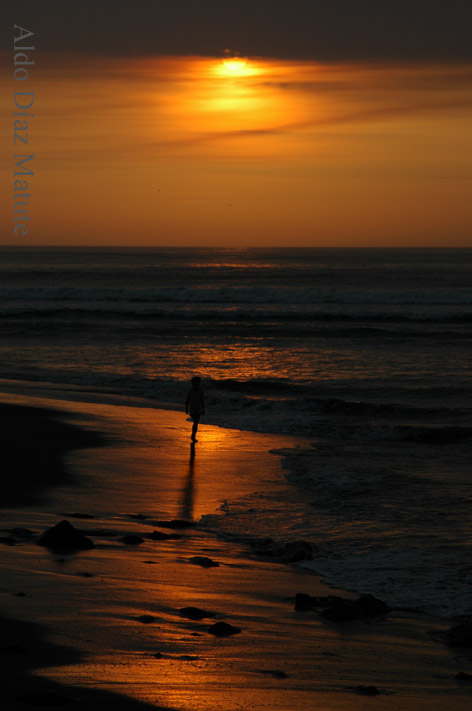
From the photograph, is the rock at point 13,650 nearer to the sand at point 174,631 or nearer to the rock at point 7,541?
the sand at point 174,631

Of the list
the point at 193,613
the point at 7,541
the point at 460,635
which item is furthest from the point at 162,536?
the point at 460,635

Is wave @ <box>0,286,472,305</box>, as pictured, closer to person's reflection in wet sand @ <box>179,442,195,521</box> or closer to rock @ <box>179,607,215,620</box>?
person's reflection in wet sand @ <box>179,442,195,521</box>

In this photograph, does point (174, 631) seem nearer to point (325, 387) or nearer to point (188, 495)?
point (188, 495)

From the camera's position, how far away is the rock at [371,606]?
6.58 meters

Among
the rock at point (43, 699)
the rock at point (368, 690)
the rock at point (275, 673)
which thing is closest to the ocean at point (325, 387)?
the rock at point (368, 690)

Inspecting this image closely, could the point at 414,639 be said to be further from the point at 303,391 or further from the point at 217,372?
the point at 217,372

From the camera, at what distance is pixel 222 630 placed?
225 inches

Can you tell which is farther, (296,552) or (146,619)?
(296,552)

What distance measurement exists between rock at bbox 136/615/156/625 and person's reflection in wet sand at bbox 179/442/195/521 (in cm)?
371

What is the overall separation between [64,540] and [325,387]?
15.3m

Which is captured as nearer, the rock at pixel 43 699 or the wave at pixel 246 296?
the rock at pixel 43 699

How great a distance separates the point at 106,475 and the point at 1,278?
217 feet

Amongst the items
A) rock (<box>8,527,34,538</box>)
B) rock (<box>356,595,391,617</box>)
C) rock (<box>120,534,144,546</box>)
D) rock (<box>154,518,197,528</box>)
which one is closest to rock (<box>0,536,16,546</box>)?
rock (<box>8,527,34,538</box>)

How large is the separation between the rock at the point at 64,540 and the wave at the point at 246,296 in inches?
1825
